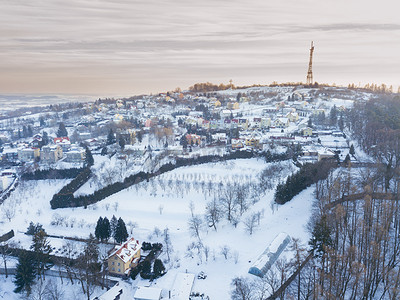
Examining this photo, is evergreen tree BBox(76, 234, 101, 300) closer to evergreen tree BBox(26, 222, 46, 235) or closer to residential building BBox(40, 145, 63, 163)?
evergreen tree BBox(26, 222, 46, 235)

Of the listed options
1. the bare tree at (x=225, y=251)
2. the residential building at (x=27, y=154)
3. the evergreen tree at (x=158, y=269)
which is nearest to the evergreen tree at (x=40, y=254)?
the evergreen tree at (x=158, y=269)

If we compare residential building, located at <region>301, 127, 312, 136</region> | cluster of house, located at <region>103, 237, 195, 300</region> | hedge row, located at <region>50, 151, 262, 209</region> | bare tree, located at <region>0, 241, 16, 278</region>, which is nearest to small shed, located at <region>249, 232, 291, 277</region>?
cluster of house, located at <region>103, 237, 195, 300</region>

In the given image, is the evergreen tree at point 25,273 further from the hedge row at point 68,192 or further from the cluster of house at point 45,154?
the cluster of house at point 45,154

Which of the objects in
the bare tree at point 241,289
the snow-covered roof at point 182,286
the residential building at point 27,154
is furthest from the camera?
the residential building at point 27,154

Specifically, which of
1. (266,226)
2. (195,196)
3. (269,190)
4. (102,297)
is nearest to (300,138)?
(269,190)

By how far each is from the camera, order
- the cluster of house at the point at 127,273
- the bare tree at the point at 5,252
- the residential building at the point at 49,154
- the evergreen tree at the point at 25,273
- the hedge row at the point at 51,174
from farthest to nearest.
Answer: the residential building at the point at 49,154
the hedge row at the point at 51,174
the bare tree at the point at 5,252
the evergreen tree at the point at 25,273
the cluster of house at the point at 127,273

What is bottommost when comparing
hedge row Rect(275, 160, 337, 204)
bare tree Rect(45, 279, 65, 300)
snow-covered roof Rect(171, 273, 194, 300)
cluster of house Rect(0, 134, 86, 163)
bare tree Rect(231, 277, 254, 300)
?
bare tree Rect(45, 279, 65, 300)

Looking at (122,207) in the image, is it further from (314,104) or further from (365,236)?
(314,104)
